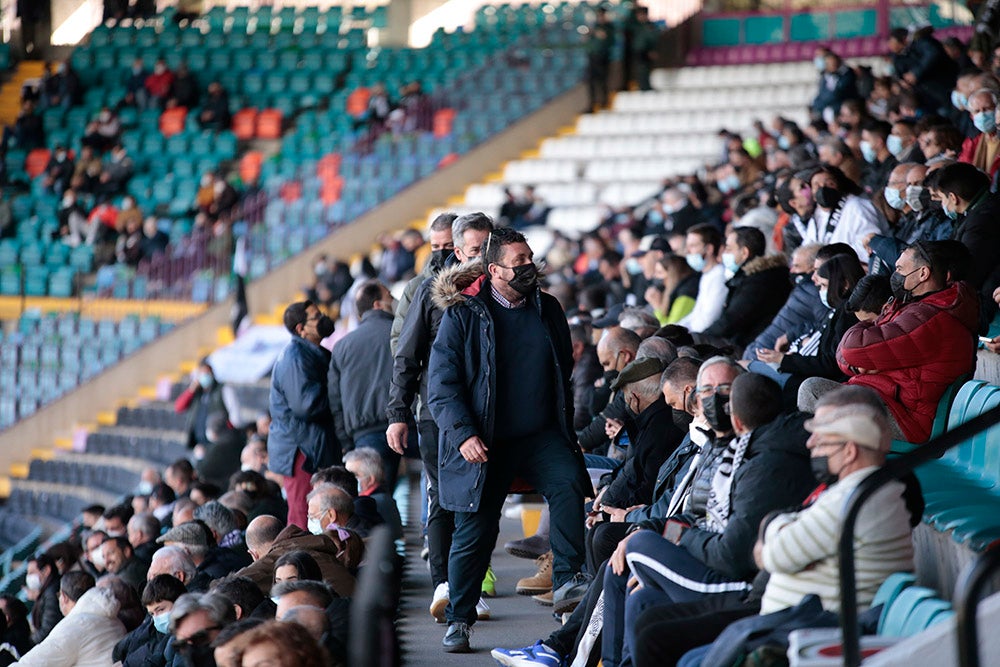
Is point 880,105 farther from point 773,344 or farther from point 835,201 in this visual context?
point 773,344

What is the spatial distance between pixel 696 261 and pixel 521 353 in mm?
4166

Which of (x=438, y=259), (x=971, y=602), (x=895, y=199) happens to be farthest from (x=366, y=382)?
(x=971, y=602)

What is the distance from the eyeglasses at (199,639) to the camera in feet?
17.1

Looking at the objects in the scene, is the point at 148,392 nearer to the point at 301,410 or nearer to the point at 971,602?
the point at 301,410

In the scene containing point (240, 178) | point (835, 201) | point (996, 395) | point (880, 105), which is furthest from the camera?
point (240, 178)

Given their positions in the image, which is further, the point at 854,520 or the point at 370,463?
the point at 370,463

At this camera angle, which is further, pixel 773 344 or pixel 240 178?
pixel 240 178

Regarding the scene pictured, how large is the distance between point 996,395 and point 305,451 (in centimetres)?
386

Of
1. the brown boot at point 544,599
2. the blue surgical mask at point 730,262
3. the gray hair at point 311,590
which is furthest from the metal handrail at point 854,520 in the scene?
the blue surgical mask at point 730,262

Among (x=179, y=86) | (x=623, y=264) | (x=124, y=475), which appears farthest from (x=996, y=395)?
(x=179, y=86)

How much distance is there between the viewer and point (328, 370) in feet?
26.0

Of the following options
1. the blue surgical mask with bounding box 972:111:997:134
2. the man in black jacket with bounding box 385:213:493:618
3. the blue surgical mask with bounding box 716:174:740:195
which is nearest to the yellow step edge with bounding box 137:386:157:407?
the blue surgical mask with bounding box 716:174:740:195

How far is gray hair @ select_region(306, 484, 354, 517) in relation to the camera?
6.47 metres

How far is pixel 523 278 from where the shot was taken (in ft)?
18.9
